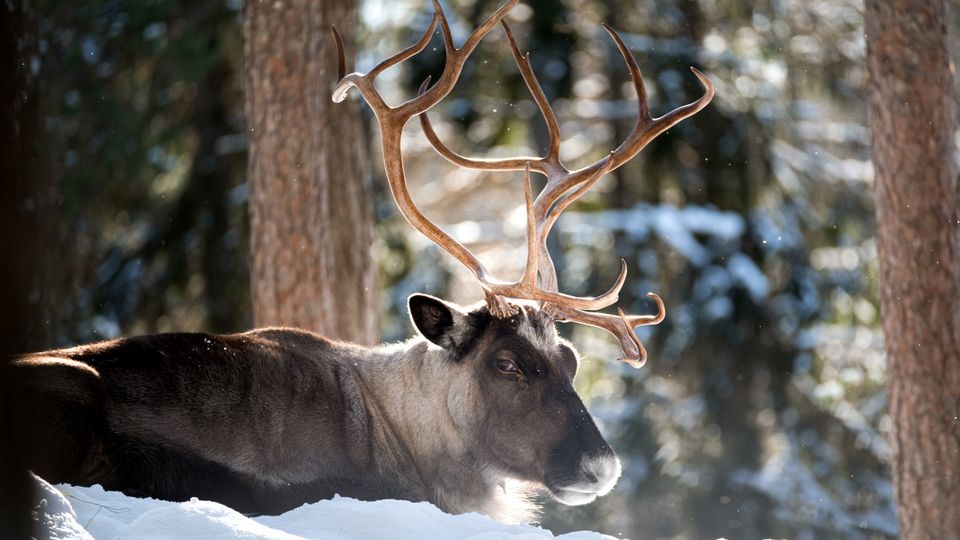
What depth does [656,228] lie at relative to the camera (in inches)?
572

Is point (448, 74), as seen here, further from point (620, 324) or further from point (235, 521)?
point (235, 521)

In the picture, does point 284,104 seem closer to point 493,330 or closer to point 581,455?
point 493,330

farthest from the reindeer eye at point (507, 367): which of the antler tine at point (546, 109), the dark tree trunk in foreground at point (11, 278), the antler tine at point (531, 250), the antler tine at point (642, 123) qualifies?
the dark tree trunk in foreground at point (11, 278)

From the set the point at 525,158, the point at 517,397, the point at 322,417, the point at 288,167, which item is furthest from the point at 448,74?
the point at 288,167

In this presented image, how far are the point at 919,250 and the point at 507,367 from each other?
2.46 m

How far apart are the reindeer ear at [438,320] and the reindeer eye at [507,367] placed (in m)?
0.25

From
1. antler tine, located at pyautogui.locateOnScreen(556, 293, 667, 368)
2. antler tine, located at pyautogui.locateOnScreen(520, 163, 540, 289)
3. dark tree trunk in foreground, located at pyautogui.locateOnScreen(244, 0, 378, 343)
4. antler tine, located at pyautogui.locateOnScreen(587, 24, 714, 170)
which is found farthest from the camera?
dark tree trunk in foreground, located at pyautogui.locateOnScreen(244, 0, 378, 343)

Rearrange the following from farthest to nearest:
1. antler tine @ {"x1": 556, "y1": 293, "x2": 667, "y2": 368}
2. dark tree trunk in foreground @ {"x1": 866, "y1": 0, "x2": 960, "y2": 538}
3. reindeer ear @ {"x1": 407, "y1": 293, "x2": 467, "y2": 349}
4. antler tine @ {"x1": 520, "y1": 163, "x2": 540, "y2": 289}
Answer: dark tree trunk in foreground @ {"x1": 866, "y1": 0, "x2": 960, "y2": 538} → antler tine @ {"x1": 556, "y1": 293, "x2": 667, "y2": 368} → reindeer ear @ {"x1": 407, "y1": 293, "x2": 467, "y2": 349} → antler tine @ {"x1": 520, "y1": 163, "x2": 540, "y2": 289}

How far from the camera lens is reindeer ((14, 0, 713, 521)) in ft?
17.3

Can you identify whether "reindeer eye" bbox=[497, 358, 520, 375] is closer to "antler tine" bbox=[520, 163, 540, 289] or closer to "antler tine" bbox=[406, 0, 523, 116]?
"antler tine" bbox=[520, 163, 540, 289]

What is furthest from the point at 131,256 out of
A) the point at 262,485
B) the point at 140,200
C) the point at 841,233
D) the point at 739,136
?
the point at 262,485

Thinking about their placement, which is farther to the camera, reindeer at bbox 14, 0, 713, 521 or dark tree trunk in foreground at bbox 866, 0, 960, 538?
dark tree trunk in foreground at bbox 866, 0, 960, 538

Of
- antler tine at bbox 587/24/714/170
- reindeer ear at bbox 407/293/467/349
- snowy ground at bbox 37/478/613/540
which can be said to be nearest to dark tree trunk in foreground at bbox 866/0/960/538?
antler tine at bbox 587/24/714/170

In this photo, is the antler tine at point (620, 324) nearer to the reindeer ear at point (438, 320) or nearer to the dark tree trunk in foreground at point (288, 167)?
the reindeer ear at point (438, 320)
